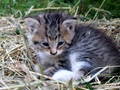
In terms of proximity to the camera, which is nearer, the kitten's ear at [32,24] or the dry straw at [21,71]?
the dry straw at [21,71]

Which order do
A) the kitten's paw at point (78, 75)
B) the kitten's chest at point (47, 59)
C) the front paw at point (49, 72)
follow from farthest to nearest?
1. the kitten's chest at point (47, 59)
2. the front paw at point (49, 72)
3. the kitten's paw at point (78, 75)

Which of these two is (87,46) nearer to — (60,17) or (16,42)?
(60,17)

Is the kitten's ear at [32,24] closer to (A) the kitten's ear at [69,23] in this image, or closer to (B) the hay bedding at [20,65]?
(B) the hay bedding at [20,65]

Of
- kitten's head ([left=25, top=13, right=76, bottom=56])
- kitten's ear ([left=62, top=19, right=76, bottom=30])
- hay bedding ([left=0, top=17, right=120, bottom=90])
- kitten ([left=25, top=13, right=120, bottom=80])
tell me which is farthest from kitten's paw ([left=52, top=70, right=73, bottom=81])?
kitten's ear ([left=62, top=19, right=76, bottom=30])

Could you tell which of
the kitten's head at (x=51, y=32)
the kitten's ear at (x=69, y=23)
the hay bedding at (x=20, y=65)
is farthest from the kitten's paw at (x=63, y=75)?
the kitten's ear at (x=69, y=23)

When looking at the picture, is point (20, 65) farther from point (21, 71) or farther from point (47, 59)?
point (47, 59)

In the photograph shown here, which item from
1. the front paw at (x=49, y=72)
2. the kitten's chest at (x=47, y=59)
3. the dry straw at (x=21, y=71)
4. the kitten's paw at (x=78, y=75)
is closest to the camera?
the dry straw at (x=21, y=71)
